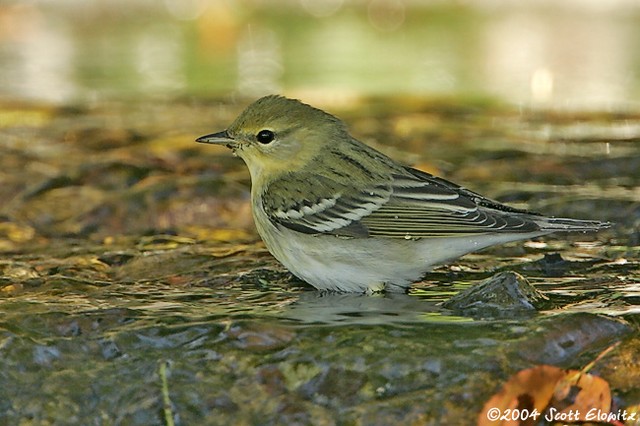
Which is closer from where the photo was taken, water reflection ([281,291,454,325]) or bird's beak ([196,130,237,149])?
water reflection ([281,291,454,325])

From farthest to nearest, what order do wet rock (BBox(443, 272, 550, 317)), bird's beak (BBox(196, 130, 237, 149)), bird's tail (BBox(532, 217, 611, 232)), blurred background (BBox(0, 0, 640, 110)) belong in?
blurred background (BBox(0, 0, 640, 110)) < bird's beak (BBox(196, 130, 237, 149)) < bird's tail (BBox(532, 217, 611, 232)) < wet rock (BBox(443, 272, 550, 317))

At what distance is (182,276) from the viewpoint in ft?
20.3

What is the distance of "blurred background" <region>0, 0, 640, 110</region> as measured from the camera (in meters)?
13.2

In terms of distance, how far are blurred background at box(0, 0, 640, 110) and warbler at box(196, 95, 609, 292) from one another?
555 centimetres

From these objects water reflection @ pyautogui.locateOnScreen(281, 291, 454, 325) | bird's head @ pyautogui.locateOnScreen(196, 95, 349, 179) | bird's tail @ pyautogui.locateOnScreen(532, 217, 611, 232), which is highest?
bird's head @ pyautogui.locateOnScreen(196, 95, 349, 179)

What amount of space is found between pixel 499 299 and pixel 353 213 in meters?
1.21

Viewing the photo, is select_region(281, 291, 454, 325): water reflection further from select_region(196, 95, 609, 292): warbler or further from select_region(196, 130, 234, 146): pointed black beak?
select_region(196, 130, 234, 146): pointed black beak

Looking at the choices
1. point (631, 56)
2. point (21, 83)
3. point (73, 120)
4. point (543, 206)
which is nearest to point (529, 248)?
point (543, 206)

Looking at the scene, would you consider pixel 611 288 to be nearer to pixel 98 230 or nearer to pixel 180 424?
pixel 180 424

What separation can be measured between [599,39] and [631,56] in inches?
72.7

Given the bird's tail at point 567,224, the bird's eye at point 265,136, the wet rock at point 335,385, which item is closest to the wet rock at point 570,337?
the wet rock at point 335,385

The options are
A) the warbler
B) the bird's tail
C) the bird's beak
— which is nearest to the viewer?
the bird's tail

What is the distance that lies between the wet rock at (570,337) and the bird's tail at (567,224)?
83 centimetres

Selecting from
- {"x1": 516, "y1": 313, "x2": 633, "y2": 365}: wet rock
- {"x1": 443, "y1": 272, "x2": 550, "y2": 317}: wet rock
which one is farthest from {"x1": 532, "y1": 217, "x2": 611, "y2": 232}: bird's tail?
{"x1": 516, "y1": 313, "x2": 633, "y2": 365}: wet rock
